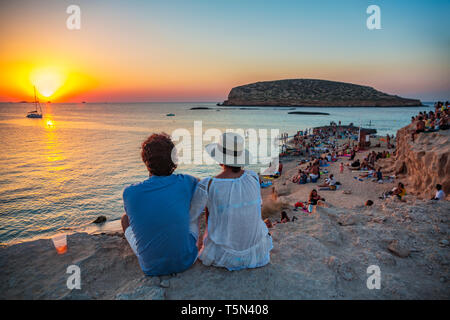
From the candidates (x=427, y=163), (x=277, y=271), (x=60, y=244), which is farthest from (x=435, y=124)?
(x=60, y=244)

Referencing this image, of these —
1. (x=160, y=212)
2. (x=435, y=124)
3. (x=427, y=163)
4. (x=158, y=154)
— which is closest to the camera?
(x=160, y=212)

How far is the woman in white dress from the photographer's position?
8.02 feet

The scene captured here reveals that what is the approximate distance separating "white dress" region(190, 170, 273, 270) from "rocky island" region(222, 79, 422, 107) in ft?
474

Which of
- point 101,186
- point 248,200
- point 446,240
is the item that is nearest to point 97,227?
point 101,186

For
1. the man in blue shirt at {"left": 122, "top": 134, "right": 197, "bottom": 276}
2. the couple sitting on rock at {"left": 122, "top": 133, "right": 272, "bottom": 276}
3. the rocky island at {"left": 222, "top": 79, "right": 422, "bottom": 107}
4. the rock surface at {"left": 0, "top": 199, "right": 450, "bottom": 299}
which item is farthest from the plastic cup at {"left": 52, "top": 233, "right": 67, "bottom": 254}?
the rocky island at {"left": 222, "top": 79, "right": 422, "bottom": 107}

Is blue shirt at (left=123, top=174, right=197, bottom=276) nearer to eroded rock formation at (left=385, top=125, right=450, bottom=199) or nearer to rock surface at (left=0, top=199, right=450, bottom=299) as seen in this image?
rock surface at (left=0, top=199, right=450, bottom=299)

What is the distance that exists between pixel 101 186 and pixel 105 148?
14082 millimetres

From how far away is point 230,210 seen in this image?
2.46 m

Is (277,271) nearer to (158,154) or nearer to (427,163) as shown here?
(158,154)

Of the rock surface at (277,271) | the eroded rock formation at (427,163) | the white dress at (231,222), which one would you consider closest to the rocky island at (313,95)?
the eroded rock formation at (427,163)

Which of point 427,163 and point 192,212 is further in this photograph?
point 427,163

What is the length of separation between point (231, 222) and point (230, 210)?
142 millimetres
